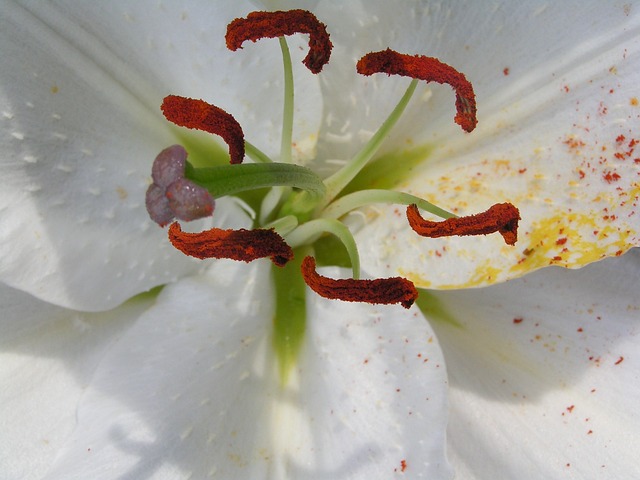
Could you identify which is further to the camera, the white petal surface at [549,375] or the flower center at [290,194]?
the white petal surface at [549,375]

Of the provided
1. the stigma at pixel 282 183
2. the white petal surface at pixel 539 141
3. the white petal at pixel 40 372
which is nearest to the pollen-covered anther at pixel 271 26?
the stigma at pixel 282 183

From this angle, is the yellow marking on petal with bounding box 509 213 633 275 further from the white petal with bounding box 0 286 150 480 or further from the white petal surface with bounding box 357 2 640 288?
the white petal with bounding box 0 286 150 480

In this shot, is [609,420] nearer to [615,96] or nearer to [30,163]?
[615,96]

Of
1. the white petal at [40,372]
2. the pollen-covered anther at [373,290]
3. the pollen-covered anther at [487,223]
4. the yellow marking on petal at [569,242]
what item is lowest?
the white petal at [40,372]

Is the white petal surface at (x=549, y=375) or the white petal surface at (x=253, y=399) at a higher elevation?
the white petal surface at (x=549, y=375)

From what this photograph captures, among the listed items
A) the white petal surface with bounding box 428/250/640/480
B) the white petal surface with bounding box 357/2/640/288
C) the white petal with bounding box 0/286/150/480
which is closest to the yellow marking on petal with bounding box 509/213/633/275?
the white petal surface with bounding box 357/2/640/288

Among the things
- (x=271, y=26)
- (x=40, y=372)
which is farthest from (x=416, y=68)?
(x=40, y=372)

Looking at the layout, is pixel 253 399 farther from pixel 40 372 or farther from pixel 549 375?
pixel 549 375

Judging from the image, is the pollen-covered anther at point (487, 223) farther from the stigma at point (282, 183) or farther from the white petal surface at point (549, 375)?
the white petal surface at point (549, 375)
